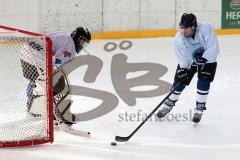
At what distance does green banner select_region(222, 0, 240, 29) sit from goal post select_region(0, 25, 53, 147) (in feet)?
15.7

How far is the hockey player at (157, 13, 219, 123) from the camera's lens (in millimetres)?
3303

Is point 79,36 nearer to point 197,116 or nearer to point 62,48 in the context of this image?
point 62,48

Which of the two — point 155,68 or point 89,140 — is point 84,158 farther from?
point 155,68

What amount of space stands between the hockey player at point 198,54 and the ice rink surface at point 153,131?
255mm

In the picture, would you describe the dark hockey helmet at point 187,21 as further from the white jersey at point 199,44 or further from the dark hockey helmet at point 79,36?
the dark hockey helmet at point 79,36

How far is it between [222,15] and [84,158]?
520 centimetres

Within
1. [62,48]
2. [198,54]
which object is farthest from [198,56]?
[62,48]

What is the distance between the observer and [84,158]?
8.73ft

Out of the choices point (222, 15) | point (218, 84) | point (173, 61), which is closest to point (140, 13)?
point (222, 15)

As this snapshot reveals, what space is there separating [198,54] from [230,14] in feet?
13.6

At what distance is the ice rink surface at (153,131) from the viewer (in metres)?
2.72

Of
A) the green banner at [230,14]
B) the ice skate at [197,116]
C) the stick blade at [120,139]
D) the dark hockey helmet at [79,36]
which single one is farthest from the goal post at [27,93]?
the green banner at [230,14]

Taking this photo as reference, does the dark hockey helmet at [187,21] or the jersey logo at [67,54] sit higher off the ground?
the dark hockey helmet at [187,21]

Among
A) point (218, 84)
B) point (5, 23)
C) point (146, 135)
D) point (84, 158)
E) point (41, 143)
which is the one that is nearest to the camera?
point (84, 158)
